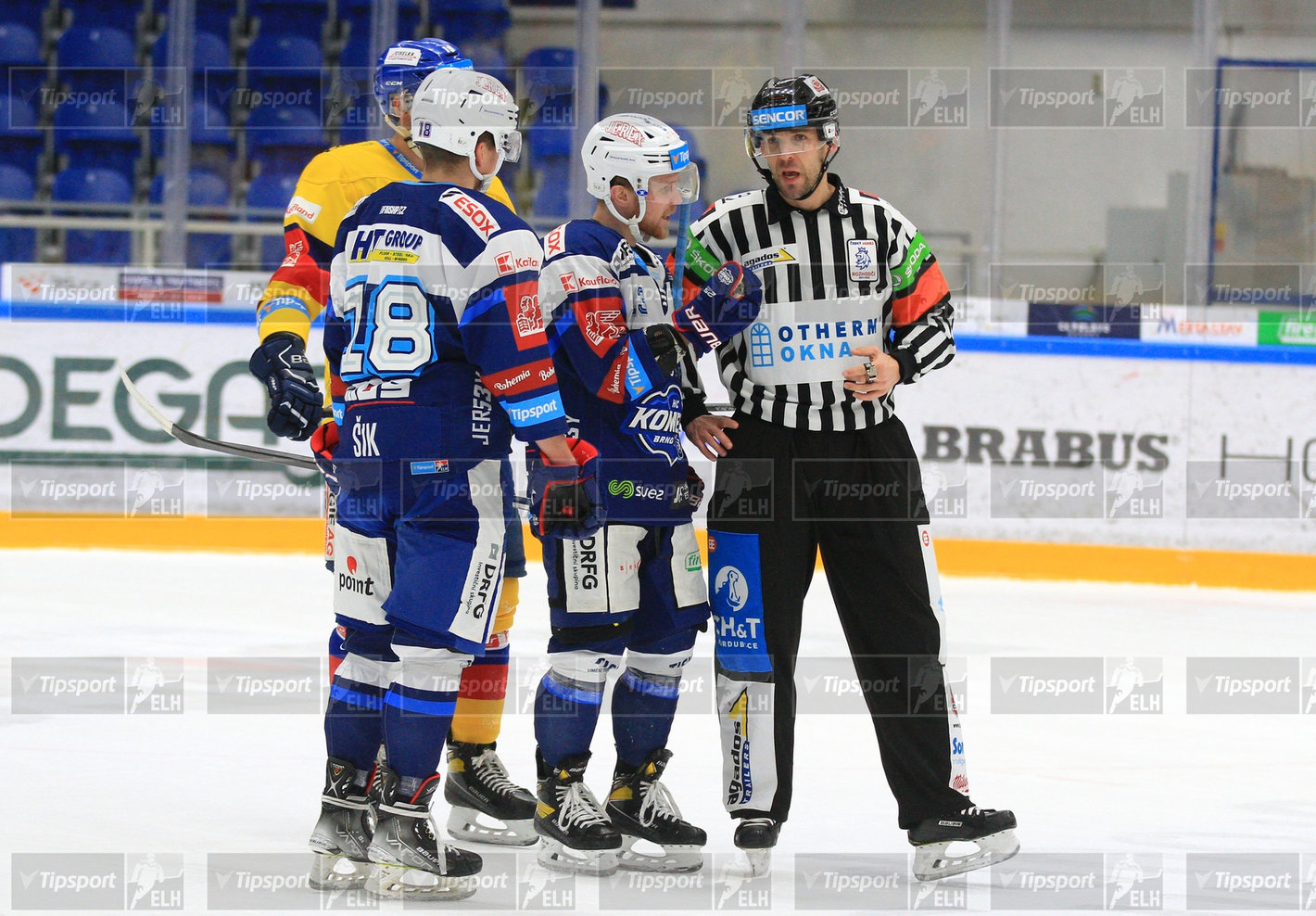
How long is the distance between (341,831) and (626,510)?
0.85m

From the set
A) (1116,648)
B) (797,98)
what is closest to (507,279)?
(797,98)

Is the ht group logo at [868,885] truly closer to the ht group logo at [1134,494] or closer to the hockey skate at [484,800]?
the hockey skate at [484,800]

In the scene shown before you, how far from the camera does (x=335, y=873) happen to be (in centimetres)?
309

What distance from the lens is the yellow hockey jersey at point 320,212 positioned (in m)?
3.58

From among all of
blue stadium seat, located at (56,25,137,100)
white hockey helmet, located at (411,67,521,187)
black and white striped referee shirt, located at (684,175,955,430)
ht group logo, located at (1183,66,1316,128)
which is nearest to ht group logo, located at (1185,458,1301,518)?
ht group logo, located at (1183,66,1316,128)

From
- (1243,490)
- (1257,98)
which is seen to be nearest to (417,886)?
(1243,490)

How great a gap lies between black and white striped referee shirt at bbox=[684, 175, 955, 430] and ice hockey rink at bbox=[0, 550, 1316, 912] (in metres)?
0.65

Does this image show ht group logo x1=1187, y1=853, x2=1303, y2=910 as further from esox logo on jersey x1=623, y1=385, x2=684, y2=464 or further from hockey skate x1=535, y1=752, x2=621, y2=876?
esox logo on jersey x1=623, y1=385, x2=684, y2=464

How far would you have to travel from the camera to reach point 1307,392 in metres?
7.41

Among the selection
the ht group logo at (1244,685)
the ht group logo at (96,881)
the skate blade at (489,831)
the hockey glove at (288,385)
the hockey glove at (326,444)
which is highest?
the hockey glove at (288,385)

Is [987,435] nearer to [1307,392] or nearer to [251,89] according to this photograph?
[1307,392]

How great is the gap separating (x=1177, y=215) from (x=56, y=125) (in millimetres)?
7210

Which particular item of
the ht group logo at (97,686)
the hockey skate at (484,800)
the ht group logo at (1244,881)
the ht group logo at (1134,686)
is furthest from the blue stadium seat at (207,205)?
the ht group logo at (1244,881)

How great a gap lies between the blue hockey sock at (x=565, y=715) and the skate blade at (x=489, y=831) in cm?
32
